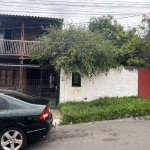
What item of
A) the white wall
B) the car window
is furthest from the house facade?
the car window

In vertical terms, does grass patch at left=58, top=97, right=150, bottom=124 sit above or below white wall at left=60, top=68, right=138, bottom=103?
below

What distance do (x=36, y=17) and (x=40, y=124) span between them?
10839 millimetres

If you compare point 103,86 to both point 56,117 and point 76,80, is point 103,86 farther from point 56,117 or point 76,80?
point 56,117

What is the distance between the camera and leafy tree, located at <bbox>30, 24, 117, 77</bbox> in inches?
375

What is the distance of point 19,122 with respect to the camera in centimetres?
462

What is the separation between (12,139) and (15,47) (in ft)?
34.3

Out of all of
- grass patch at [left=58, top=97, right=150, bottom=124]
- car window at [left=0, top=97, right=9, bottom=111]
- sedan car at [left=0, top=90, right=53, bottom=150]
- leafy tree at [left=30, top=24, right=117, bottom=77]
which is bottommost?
grass patch at [left=58, top=97, right=150, bottom=124]

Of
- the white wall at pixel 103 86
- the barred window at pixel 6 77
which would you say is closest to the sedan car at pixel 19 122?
the white wall at pixel 103 86

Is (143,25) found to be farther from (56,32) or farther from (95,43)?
(56,32)

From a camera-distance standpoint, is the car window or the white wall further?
the white wall

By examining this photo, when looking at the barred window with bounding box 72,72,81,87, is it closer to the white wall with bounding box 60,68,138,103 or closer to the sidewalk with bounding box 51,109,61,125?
the white wall with bounding box 60,68,138,103

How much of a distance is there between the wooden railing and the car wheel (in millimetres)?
9324

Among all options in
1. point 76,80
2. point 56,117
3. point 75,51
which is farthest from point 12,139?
point 76,80

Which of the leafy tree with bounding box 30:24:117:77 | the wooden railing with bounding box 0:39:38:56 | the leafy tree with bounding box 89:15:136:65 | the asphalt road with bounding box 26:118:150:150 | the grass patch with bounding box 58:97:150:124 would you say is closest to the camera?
the asphalt road with bounding box 26:118:150:150
